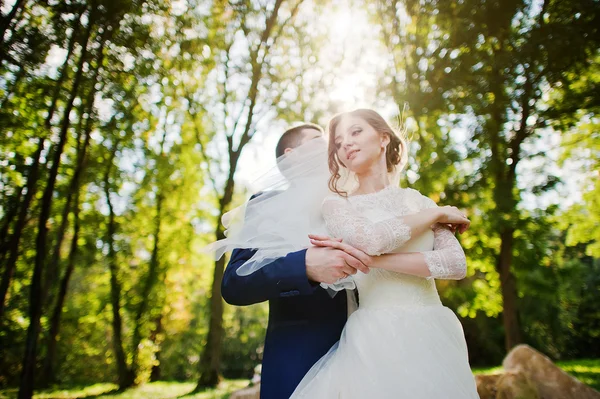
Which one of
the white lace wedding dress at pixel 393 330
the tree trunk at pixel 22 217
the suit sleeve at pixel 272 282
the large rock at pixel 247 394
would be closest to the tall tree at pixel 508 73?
the large rock at pixel 247 394

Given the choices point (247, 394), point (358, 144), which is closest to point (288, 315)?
point (358, 144)

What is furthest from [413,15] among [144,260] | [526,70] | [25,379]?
[144,260]

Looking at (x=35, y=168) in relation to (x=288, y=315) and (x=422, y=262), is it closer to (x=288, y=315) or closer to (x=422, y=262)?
(x=288, y=315)

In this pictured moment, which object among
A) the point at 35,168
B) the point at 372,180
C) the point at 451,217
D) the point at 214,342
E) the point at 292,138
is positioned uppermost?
the point at 35,168

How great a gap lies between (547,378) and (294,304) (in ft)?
18.9

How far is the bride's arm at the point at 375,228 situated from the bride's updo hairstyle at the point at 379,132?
26 cm

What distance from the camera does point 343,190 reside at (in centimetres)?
243

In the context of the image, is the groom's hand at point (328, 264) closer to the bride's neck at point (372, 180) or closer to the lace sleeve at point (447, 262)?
the lace sleeve at point (447, 262)

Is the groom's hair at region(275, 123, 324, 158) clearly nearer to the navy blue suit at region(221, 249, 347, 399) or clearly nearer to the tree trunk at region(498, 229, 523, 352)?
the navy blue suit at region(221, 249, 347, 399)

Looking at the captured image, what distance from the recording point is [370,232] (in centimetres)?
196

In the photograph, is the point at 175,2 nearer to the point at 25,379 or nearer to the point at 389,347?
the point at 25,379

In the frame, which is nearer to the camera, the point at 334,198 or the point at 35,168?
the point at 334,198

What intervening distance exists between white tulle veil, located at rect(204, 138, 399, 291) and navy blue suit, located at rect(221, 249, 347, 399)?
8cm

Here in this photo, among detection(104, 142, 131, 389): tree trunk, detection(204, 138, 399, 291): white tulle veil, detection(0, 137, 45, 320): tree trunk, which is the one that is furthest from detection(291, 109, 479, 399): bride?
detection(104, 142, 131, 389): tree trunk
